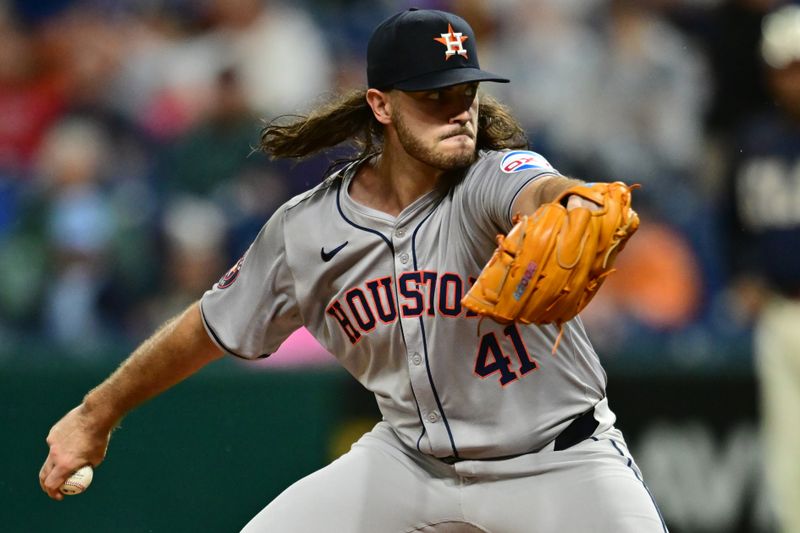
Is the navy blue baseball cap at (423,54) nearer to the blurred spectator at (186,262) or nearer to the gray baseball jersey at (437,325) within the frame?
the gray baseball jersey at (437,325)

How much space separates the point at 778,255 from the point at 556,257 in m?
3.86

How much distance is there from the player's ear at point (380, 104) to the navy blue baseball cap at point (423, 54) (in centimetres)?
3

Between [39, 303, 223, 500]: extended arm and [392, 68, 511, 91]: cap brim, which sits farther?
[39, 303, 223, 500]: extended arm

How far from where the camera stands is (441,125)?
146 inches

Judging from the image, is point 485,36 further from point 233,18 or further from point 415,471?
point 415,471

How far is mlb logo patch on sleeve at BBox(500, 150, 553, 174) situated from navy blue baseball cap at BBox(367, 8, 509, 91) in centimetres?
23

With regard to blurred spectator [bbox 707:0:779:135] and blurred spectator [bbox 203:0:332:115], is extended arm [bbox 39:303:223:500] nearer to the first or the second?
blurred spectator [bbox 203:0:332:115]

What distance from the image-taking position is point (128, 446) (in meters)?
6.03

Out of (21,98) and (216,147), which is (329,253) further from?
(21,98)

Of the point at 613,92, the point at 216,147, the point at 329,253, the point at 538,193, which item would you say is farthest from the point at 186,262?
the point at 538,193

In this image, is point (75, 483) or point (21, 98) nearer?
point (75, 483)

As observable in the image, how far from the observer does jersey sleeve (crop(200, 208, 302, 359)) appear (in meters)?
4.03

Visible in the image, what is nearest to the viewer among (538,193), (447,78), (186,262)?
(538,193)

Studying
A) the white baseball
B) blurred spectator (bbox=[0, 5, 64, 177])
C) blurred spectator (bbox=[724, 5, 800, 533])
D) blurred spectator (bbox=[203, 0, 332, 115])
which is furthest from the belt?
blurred spectator (bbox=[0, 5, 64, 177])
